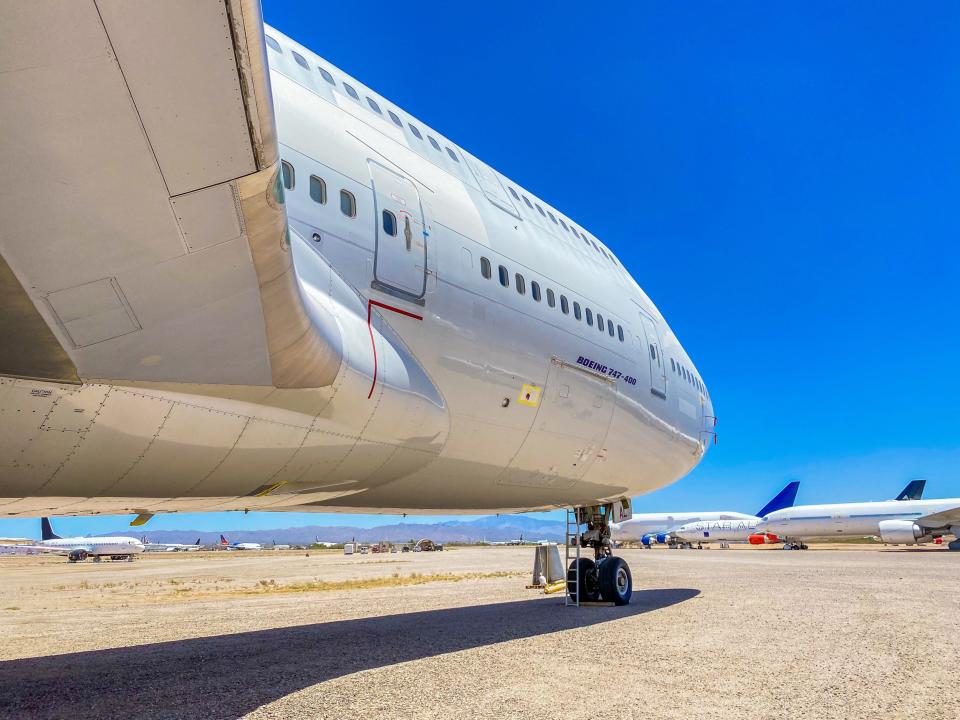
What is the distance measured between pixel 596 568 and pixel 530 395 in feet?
17.7

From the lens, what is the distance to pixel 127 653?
8.51 m

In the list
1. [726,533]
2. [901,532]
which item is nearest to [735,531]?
[726,533]

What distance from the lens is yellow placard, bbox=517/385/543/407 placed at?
8.54 m

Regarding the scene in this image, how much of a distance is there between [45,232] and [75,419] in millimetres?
1624

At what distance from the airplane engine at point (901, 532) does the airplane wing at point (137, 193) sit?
48.4 metres

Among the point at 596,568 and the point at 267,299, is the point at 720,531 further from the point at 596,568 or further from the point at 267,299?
the point at 267,299

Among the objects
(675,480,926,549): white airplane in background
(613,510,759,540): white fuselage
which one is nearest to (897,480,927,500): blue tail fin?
(675,480,926,549): white airplane in background

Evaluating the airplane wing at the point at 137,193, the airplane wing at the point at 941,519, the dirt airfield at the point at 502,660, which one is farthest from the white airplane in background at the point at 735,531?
the airplane wing at the point at 137,193

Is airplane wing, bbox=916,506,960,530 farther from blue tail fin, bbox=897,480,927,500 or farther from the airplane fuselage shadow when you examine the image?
the airplane fuselage shadow

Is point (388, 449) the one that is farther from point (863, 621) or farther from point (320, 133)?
point (863, 621)

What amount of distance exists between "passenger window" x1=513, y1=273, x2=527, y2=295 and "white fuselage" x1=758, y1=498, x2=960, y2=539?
4580 centimetres

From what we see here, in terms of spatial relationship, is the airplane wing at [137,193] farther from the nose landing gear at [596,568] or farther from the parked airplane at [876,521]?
the parked airplane at [876,521]

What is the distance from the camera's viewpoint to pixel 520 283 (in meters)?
8.61

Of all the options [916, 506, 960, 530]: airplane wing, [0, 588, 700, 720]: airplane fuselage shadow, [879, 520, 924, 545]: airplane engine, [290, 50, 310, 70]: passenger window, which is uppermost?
[290, 50, 310, 70]: passenger window
